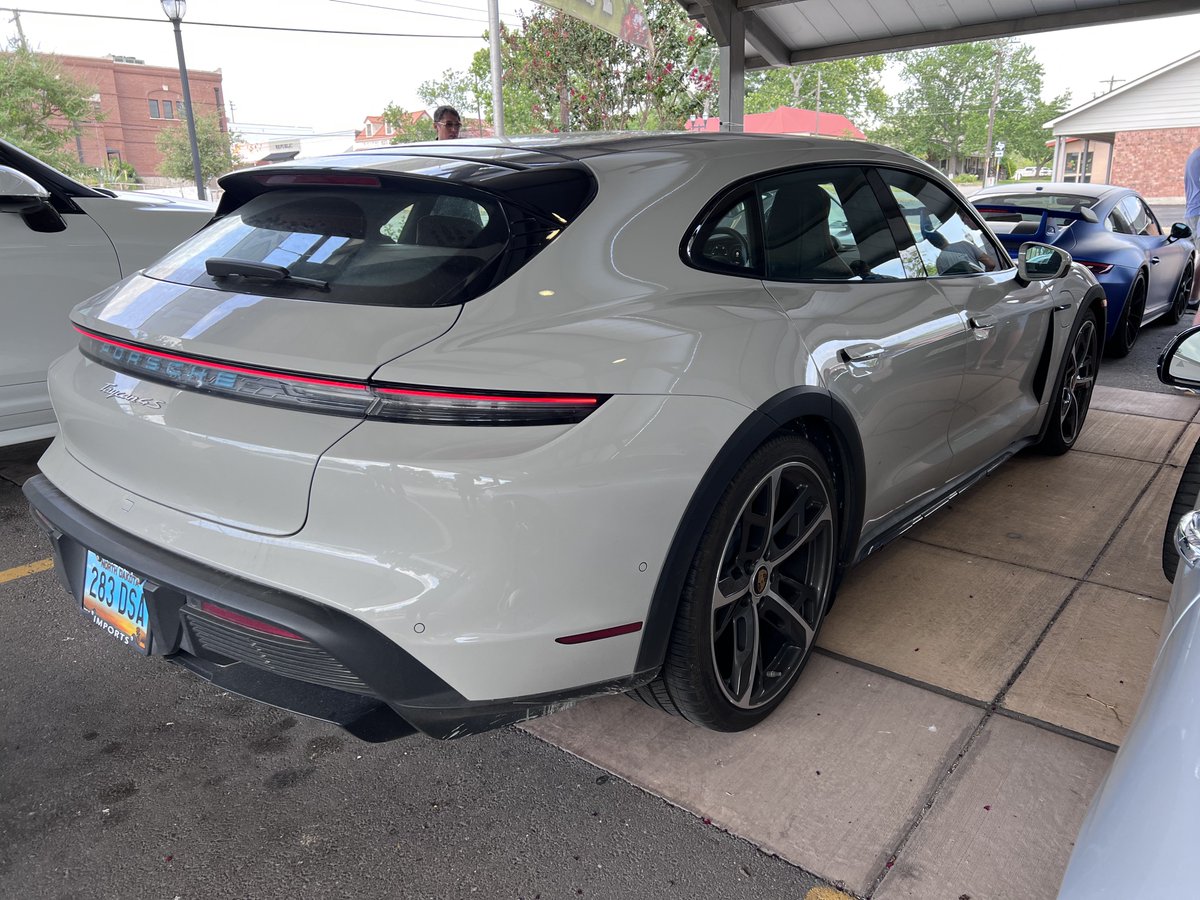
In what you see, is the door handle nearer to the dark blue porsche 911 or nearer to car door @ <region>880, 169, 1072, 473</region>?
car door @ <region>880, 169, 1072, 473</region>

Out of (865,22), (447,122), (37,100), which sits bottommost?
(447,122)

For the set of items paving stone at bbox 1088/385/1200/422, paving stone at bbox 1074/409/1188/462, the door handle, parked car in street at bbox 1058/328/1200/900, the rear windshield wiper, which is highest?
the rear windshield wiper

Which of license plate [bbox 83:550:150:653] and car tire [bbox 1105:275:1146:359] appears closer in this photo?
license plate [bbox 83:550:150:653]

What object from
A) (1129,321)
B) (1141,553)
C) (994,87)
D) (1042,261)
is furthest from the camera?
(994,87)

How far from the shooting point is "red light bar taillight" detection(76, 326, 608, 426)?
1745 mm

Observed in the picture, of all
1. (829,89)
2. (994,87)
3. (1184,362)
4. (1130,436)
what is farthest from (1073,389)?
(994,87)

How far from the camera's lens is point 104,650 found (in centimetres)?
299

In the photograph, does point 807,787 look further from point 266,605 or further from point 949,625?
point 266,605

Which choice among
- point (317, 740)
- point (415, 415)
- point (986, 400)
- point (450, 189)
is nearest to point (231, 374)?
point (415, 415)

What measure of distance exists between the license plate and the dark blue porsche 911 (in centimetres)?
635

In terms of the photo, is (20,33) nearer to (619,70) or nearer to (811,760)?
(619,70)

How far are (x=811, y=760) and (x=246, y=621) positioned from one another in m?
1.47

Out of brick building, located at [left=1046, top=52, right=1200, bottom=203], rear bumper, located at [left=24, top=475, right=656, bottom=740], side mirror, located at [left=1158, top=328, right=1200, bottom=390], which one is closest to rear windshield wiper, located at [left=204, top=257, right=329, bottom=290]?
rear bumper, located at [left=24, top=475, right=656, bottom=740]

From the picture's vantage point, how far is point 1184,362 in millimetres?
2334
